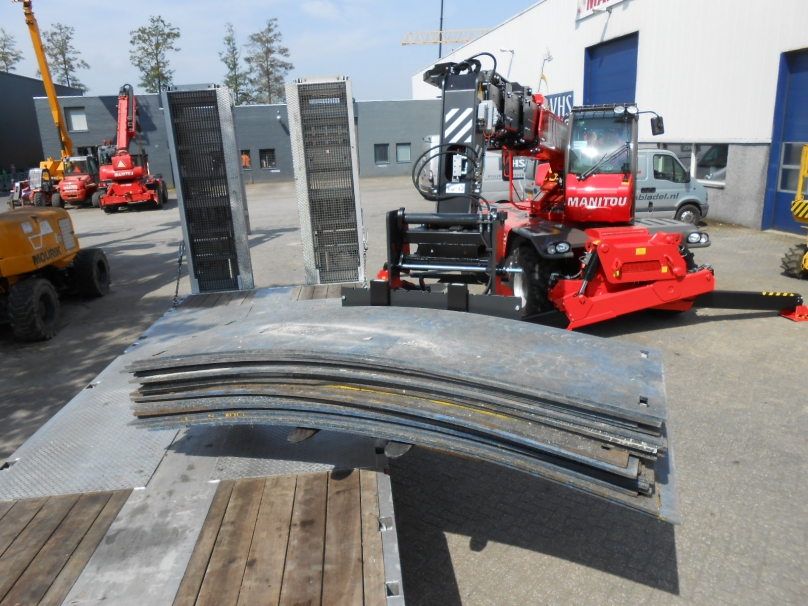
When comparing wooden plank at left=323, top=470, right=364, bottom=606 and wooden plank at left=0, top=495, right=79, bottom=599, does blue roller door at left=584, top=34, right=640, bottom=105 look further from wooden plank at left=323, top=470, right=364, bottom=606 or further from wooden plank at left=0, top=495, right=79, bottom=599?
wooden plank at left=0, top=495, right=79, bottom=599

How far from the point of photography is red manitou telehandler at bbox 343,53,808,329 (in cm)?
578

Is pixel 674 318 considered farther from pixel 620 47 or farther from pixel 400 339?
pixel 620 47

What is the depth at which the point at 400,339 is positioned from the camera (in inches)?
140

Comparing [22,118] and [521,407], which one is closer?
[521,407]

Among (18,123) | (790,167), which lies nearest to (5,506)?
(790,167)

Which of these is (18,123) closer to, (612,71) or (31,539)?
(612,71)

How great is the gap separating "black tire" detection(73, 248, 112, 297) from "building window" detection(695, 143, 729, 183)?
14577mm

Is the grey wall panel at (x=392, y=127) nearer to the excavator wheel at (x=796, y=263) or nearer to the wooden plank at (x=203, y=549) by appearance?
the excavator wheel at (x=796, y=263)

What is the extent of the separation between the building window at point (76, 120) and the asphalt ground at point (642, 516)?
31.5 m

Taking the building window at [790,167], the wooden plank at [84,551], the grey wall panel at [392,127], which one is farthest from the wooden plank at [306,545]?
the grey wall panel at [392,127]

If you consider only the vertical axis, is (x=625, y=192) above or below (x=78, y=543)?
above

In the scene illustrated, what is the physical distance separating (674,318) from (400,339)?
5568mm

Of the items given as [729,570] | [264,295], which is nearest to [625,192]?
[264,295]

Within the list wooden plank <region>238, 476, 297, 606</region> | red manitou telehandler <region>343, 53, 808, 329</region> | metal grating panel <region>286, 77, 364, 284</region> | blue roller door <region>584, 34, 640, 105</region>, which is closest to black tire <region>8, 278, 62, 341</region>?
metal grating panel <region>286, 77, 364, 284</region>
